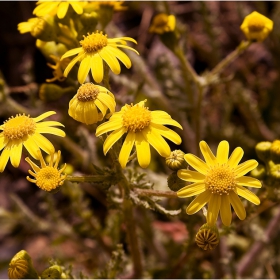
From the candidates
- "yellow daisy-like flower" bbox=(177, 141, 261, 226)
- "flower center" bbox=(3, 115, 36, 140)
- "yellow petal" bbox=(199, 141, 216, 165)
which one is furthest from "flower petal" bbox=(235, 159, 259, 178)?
"flower center" bbox=(3, 115, 36, 140)

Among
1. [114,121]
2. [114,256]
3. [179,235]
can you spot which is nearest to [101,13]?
[114,121]

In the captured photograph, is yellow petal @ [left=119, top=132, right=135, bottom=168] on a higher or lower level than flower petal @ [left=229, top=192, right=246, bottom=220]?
higher

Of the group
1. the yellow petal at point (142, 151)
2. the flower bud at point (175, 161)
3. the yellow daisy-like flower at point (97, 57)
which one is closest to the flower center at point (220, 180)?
the flower bud at point (175, 161)

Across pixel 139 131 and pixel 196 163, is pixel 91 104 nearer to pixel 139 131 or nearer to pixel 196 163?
pixel 139 131

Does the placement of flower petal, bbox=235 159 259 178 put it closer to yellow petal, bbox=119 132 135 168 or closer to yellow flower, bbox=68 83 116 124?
yellow petal, bbox=119 132 135 168

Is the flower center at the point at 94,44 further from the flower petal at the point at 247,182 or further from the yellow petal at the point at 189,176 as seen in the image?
the flower petal at the point at 247,182

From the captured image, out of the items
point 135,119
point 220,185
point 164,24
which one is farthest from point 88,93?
point 164,24

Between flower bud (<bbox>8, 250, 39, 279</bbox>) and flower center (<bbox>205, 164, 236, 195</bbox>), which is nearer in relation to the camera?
flower center (<bbox>205, 164, 236, 195</bbox>)
